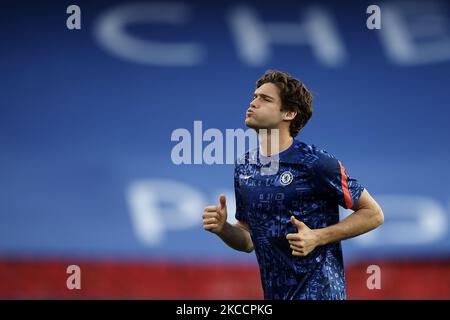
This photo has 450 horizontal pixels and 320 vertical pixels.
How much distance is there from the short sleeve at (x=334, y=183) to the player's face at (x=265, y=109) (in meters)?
0.31

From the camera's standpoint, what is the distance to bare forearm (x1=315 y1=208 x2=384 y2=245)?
3.10 meters

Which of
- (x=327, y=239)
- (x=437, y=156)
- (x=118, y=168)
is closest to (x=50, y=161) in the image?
(x=118, y=168)

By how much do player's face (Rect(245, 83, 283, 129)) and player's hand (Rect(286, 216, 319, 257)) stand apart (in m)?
0.53

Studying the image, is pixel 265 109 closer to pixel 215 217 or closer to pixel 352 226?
pixel 215 217

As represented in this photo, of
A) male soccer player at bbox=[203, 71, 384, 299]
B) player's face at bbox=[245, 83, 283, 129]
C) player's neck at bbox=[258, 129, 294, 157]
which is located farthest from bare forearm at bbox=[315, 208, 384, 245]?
player's face at bbox=[245, 83, 283, 129]

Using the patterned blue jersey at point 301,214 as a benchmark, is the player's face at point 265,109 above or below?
above

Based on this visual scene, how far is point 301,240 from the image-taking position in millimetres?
2980

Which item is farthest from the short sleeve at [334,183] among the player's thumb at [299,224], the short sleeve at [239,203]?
the short sleeve at [239,203]

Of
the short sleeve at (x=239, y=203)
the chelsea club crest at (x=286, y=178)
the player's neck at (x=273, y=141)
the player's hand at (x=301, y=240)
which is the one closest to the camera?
the player's hand at (x=301, y=240)

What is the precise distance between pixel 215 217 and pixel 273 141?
17.8 inches

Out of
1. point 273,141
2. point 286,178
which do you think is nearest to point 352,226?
point 286,178

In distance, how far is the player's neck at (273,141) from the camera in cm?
333

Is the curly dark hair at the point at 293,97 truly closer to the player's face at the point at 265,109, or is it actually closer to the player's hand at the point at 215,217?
the player's face at the point at 265,109

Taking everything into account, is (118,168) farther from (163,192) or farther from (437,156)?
(437,156)
